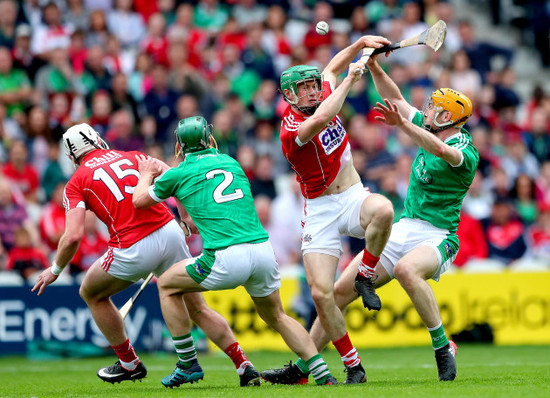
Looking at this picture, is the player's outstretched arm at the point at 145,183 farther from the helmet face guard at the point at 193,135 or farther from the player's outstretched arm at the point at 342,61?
the player's outstretched arm at the point at 342,61

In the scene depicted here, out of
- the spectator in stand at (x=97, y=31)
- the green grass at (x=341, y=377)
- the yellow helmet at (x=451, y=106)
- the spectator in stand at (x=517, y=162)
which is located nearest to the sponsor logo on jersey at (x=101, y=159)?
the green grass at (x=341, y=377)

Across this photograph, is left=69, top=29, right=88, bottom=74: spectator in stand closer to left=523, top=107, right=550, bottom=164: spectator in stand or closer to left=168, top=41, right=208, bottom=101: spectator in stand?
left=168, top=41, right=208, bottom=101: spectator in stand

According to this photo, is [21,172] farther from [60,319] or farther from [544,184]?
[544,184]

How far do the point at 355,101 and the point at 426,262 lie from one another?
8.66 meters

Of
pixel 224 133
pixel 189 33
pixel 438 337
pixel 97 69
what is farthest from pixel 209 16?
pixel 438 337

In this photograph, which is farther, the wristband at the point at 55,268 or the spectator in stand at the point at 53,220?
the spectator in stand at the point at 53,220

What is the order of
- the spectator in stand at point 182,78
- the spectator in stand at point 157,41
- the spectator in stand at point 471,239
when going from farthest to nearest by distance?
the spectator in stand at point 157,41 → the spectator in stand at point 182,78 → the spectator in stand at point 471,239

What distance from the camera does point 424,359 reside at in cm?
1130

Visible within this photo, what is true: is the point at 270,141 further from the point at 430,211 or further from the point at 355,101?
the point at 430,211

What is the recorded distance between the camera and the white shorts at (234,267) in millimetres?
7738

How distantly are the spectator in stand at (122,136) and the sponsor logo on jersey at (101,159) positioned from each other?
18.2 ft

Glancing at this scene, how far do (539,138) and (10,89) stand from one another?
8.89 m

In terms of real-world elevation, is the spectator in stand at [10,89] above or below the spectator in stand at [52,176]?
above

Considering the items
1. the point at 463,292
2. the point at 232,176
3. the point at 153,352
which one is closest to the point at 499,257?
the point at 463,292
